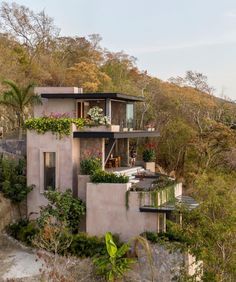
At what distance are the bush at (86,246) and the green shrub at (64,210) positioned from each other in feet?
3.52

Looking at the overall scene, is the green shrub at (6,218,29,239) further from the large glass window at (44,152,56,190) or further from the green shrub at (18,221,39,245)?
the large glass window at (44,152,56,190)

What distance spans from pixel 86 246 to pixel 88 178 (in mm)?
3392

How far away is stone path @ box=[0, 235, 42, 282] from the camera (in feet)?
62.2

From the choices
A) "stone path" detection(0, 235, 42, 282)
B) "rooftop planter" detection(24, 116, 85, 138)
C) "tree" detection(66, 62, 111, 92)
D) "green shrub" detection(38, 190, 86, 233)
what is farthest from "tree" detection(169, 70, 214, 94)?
"stone path" detection(0, 235, 42, 282)

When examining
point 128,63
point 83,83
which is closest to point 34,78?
point 83,83

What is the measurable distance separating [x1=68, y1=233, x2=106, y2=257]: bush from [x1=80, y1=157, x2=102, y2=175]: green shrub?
333cm

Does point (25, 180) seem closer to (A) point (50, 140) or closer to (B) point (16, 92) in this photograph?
(A) point (50, 140)

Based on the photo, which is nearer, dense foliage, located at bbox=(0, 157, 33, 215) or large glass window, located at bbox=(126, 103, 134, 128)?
dense foliage, located at bbox=(0, 157, 33, 215)

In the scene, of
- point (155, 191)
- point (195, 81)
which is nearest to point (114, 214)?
point (155, 191)

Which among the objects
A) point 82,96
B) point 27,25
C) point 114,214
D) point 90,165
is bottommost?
point 114,214

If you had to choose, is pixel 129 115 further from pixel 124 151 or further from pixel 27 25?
pixel 27 25

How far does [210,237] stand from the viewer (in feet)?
50.3

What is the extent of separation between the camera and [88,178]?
22406 millimetres

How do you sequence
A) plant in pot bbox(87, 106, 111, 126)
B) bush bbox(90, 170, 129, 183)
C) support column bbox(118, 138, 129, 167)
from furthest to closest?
support column bbox(118, 138, 129, 167), plant in pot bbox(87, 106, 111, 126), bush bbox(90, 170, 129, 183)
